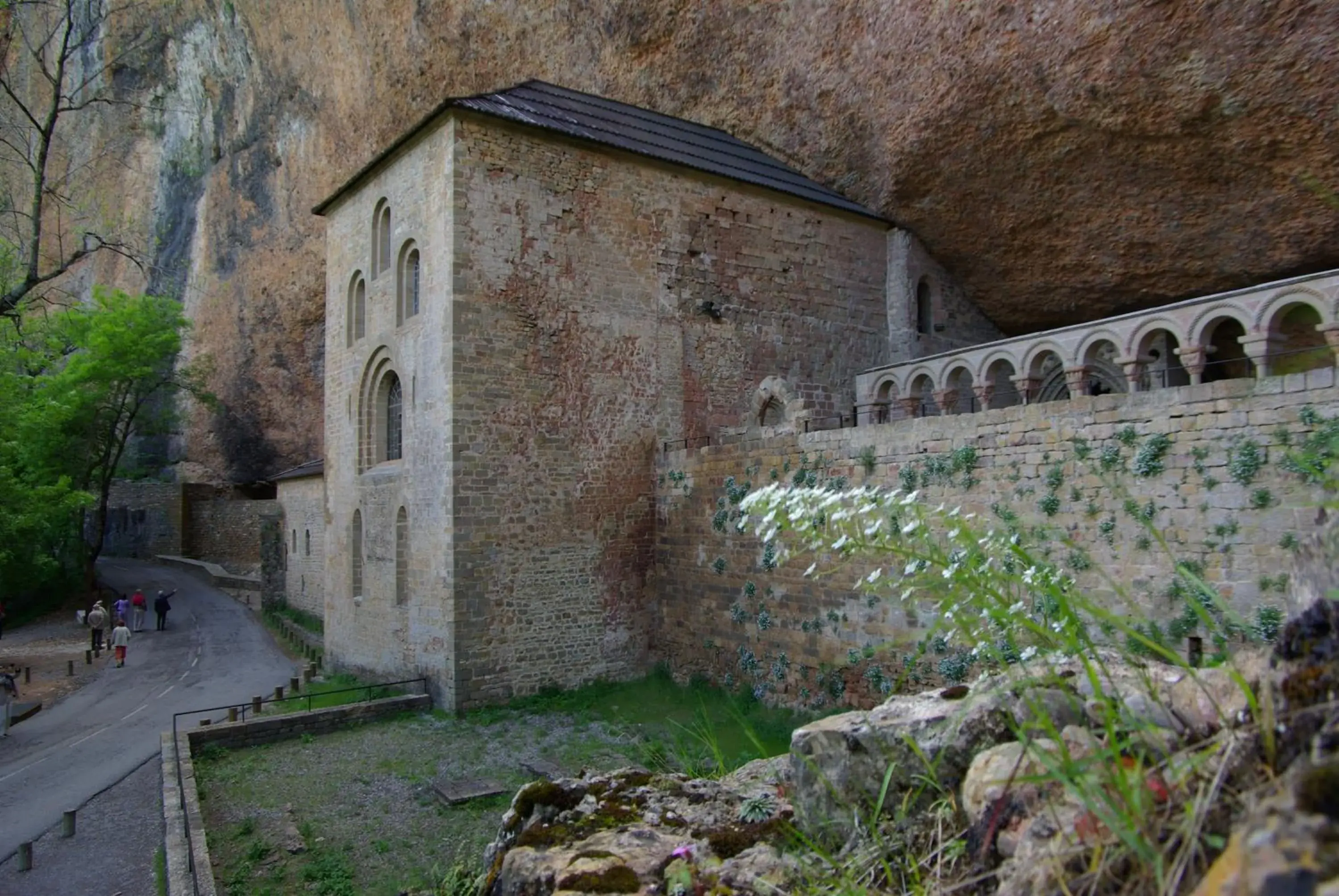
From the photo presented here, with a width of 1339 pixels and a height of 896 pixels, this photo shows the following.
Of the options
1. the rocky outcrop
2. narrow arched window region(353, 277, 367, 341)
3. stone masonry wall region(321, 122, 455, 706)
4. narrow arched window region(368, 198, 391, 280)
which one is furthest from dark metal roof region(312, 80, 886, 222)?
the rocky outcrop

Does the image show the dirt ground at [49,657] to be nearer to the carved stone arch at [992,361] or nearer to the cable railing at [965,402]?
the cable railing at [965,402]

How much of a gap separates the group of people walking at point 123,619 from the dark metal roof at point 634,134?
11.4 meters

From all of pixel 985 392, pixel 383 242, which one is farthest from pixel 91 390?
pixel 985 392

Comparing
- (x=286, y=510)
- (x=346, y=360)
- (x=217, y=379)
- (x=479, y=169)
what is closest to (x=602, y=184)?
(x=479, y=169)

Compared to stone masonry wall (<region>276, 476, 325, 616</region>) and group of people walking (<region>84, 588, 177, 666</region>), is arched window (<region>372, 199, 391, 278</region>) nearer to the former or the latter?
stone masonry wall (<region>276, 476, 325, 616</region>)

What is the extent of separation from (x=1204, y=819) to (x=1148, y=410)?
7123mm

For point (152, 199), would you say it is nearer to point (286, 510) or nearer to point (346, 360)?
point (286, 510)

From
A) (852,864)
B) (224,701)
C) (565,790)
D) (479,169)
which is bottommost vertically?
(224,701)

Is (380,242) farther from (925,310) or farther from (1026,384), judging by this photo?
(1026,384)

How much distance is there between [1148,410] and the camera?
7.82m

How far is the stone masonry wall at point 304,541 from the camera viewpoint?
23922mm

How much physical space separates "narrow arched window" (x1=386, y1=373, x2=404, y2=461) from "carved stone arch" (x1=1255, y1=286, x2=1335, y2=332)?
42.1 feet

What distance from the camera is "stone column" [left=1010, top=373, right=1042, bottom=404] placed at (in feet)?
37.3

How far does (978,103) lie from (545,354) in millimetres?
7865
